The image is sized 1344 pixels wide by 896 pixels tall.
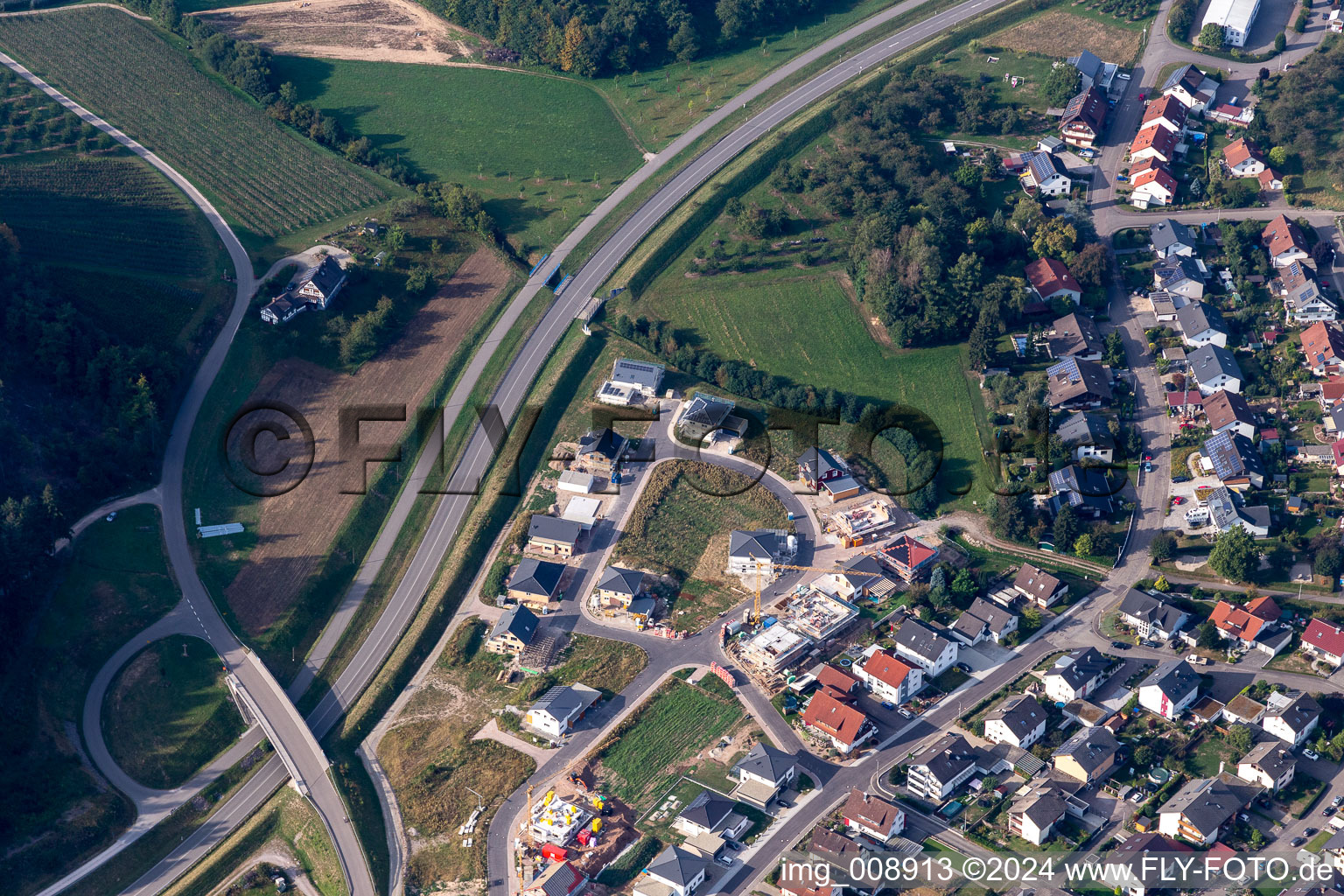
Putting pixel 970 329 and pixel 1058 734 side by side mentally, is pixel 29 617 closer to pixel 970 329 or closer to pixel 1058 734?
pixel 1058 734

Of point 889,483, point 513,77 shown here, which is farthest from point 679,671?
point 513,77

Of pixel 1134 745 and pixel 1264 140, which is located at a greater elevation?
pixel 1264 140

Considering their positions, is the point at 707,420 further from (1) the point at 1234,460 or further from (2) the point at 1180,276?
(2) the point at 1180,276

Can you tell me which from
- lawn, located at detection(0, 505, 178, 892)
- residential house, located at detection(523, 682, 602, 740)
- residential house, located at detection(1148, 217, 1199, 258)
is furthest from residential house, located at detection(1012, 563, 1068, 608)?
lawn, located at detection(0, 505, 178, 892)

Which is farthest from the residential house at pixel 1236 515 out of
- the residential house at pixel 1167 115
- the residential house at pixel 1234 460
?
the residential house at pixel 1167 115

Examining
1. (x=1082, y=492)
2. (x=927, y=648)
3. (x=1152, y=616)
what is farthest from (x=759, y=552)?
(x=1152, y=616)

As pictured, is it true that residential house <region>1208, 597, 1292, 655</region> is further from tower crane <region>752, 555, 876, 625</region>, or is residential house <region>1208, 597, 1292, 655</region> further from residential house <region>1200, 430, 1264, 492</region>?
tower crane <region>752, 555, 876, 625</region>
